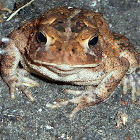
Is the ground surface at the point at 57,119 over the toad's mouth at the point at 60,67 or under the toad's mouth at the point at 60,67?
under

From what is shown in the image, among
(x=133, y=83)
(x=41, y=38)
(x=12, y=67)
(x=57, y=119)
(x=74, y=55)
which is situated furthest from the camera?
(x=133, y=83)

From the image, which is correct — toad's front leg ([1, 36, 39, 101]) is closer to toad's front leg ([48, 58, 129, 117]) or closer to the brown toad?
the brown toad

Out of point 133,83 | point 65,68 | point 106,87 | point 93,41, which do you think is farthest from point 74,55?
point 133,83

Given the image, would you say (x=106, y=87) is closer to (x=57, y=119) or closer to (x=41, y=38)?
(x=57, y=119)

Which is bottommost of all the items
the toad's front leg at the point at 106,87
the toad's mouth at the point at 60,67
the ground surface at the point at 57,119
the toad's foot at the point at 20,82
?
the ground surface at the point at 57,119

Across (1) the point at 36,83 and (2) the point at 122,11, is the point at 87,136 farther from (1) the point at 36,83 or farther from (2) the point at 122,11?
(2) the point at 122,11

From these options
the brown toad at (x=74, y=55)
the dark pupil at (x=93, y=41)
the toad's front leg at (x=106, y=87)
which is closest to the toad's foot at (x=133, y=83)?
the brown toad at (x=74, y=55)

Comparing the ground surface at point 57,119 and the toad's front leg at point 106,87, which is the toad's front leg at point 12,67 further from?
the toad's front leg at point 106,87
